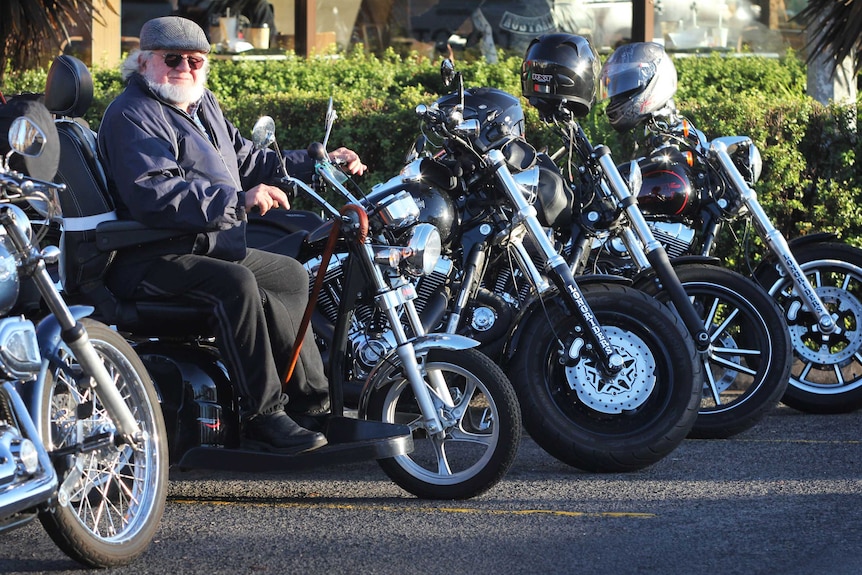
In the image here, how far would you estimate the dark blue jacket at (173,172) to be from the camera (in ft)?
16.0

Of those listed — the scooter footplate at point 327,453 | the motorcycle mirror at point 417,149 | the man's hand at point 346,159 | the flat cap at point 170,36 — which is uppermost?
the flat cap at point 170,36

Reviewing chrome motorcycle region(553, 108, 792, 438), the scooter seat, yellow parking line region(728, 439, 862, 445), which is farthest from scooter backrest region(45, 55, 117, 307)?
yellow parking line region(728, 439, 862, 445)

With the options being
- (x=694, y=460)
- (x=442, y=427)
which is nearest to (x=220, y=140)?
(x=442, y=427)

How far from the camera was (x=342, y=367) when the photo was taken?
5184 mm

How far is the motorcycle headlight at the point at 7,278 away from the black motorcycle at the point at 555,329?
1.54 meters

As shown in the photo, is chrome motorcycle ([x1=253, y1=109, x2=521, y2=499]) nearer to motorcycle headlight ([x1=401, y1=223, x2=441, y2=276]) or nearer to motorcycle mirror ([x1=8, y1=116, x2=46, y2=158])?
motorcycle headlight ([x1=401, y1=223, x2=441, y2=276])

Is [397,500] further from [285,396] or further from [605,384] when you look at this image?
[605,384]

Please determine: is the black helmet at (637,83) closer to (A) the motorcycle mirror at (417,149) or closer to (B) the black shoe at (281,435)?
(A) the motorcycle mirror at (417,149)

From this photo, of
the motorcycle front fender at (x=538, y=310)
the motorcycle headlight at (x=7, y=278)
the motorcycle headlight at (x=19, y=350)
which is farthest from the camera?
the motorcycle front fender at (x=538, y=310)

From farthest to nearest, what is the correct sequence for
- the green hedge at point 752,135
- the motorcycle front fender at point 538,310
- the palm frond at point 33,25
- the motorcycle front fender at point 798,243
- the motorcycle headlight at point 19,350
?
the palm frond at point 33,25
the green hedge at point 752,135
the motorcycle front fender at point 798,243
the motorcycle front fender at point 538,310
the motorcycle headlight at point 19,350

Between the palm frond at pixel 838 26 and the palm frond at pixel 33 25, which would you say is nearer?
the palm frond at pixel 838 26

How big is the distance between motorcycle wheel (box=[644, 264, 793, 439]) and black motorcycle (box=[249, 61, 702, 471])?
0.72 metres

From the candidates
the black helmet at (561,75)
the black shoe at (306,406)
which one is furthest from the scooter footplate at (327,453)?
the black helmet at (561,75)

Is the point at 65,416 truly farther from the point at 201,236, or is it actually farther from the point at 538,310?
the point at 538,310
